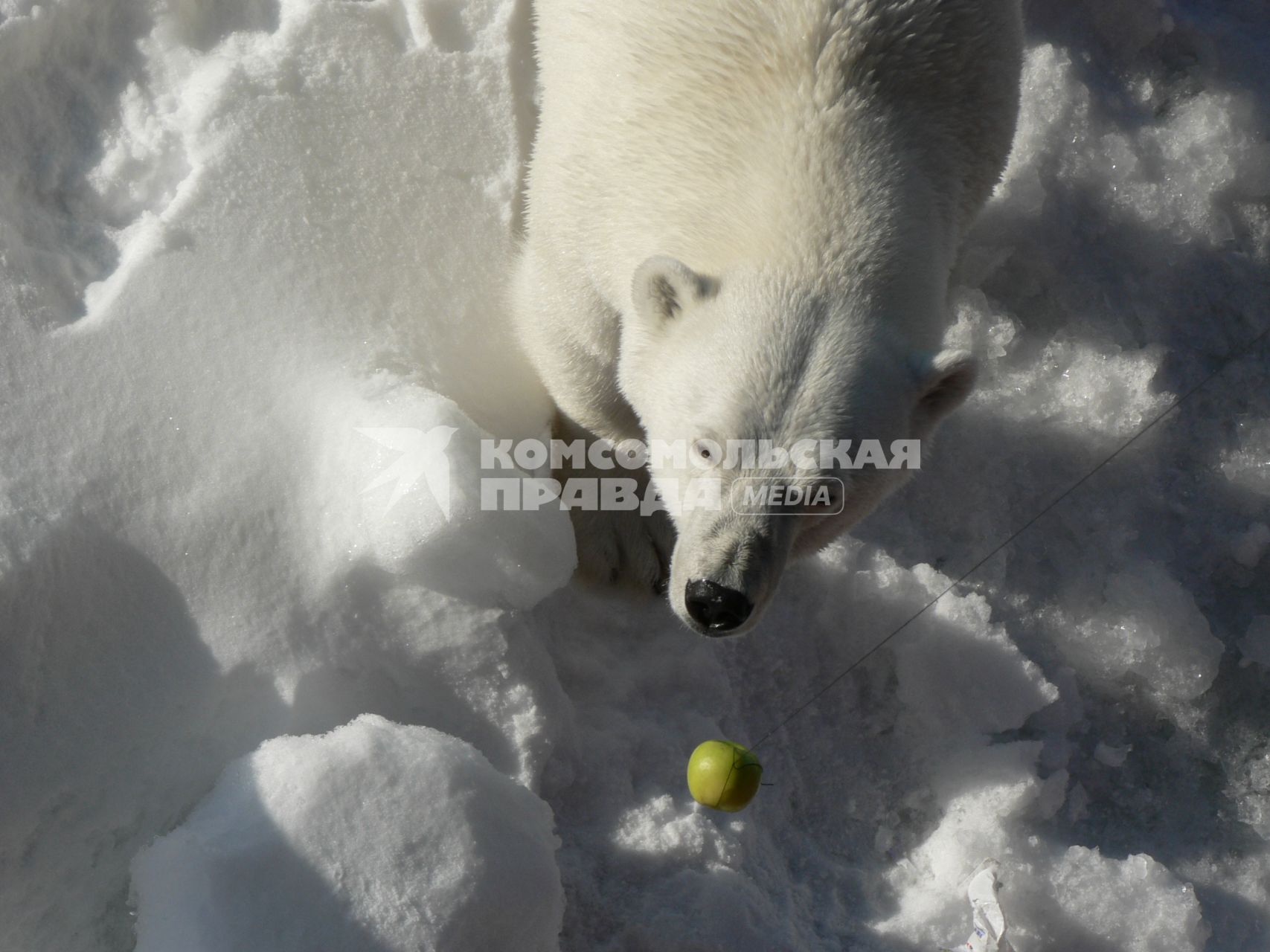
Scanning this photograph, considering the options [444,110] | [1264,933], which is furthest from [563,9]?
[1264,933]

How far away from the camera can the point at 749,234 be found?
2.33 meters

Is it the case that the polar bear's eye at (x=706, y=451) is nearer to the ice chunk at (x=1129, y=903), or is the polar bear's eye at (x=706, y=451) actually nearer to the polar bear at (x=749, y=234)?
Result: the polar bear at (x=749, y=234)

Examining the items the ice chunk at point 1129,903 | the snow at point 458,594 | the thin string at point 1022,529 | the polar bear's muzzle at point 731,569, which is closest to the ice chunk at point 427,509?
the snow at point 458,594

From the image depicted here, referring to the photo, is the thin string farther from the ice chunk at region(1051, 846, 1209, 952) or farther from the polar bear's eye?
the polar bear's eye

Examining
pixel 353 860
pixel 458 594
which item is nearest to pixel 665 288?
pixel 458 594

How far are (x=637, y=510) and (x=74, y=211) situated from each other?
1.50 metres

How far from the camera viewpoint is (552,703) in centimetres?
253

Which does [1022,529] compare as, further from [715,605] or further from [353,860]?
[353,860]

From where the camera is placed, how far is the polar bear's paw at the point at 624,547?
2945 mm

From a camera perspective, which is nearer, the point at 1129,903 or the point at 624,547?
the point at 1129,903

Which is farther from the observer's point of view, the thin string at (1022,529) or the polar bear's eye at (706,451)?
the thin string at (1022,529)

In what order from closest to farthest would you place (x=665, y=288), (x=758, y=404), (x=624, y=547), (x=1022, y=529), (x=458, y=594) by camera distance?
(x=758, y=404)
(x=665, y=288)
(x=458, y=594)
(x=624, y=547)
(x=1022, y=529)

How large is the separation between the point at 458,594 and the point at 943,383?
106cm

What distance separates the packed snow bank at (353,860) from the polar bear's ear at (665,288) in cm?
92
